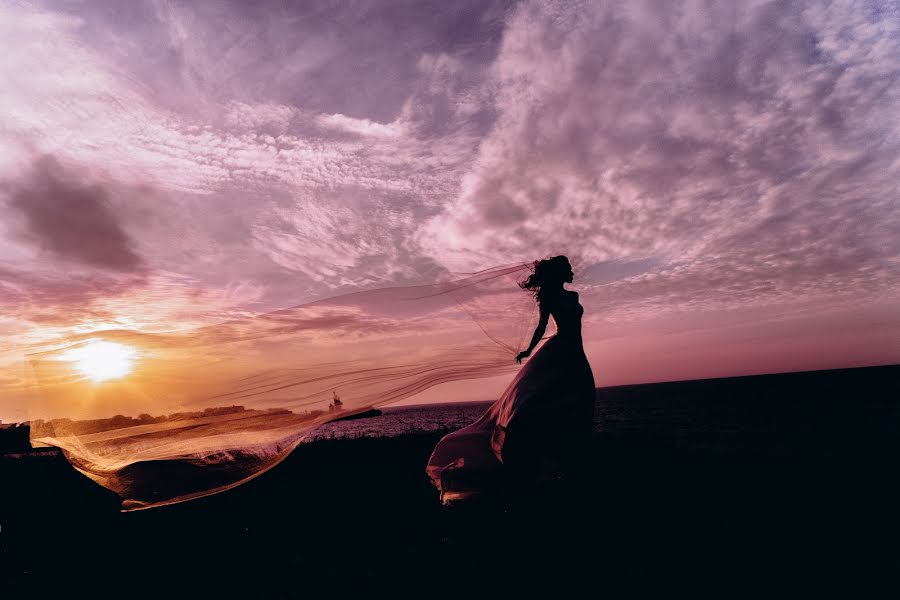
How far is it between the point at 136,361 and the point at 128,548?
3.50m

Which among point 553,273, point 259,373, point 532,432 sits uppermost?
point 553,273

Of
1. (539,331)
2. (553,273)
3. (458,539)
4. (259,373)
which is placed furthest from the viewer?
(259,373)

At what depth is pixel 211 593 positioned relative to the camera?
465cm

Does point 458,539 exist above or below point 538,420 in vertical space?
below

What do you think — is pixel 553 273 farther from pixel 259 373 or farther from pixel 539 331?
pixel 259 373

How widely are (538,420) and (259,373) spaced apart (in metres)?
5.73

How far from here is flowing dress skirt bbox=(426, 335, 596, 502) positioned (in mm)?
6199

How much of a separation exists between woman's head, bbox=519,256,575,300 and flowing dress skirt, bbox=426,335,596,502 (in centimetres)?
88

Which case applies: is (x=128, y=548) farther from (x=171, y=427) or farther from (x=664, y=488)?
(x=664, y=488)

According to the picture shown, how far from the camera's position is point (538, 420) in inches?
245

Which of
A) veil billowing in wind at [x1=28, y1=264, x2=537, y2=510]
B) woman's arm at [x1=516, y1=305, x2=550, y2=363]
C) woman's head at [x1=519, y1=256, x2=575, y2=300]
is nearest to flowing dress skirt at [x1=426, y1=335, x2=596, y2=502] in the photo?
woman's arm at [x1=516, y1=305, x2=550, y2=363]

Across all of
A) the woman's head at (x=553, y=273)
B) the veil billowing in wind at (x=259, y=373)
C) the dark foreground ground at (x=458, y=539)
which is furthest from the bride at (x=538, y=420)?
the veil billowing in wind at (x=259, y=373)

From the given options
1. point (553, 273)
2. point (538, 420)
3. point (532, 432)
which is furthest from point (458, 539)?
point (553, 273)

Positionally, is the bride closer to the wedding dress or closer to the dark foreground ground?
the wedding dress
